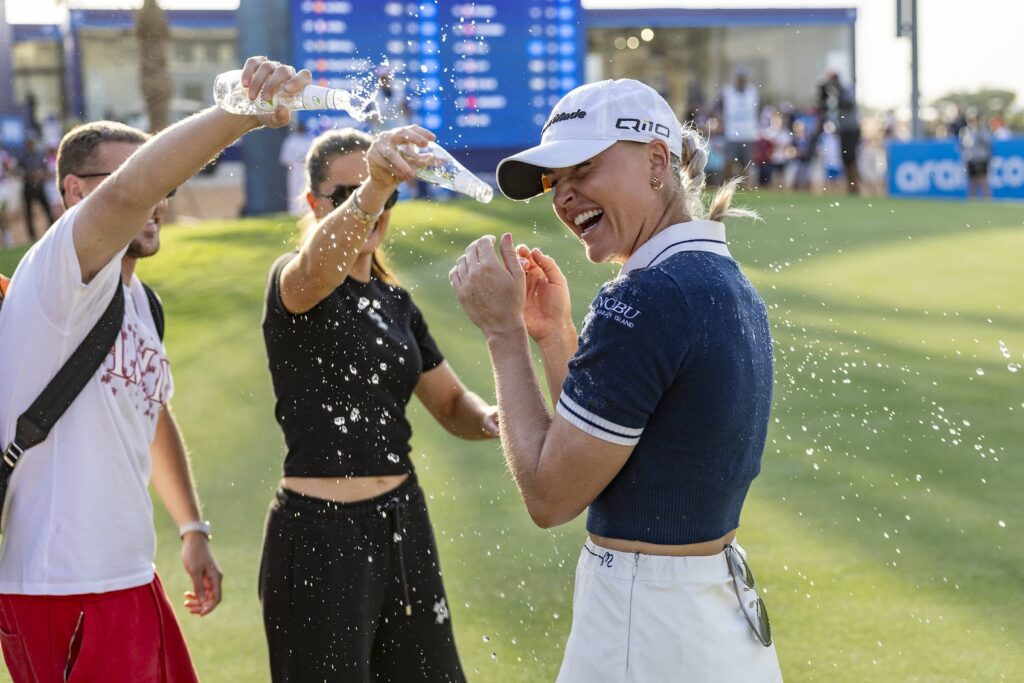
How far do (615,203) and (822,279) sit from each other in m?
9.95

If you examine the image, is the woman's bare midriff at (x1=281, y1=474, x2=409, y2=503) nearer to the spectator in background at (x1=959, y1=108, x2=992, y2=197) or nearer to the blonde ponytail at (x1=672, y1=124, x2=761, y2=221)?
the blonde ponytail at (x1=672, y1=124, x2=761, y2=221)

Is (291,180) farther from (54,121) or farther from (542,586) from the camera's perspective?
(542,586)

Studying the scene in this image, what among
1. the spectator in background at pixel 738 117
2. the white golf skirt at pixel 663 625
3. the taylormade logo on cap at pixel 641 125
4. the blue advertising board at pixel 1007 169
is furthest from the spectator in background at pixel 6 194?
the blue advertising board at pixel 1007 169

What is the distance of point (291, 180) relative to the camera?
20688 mm

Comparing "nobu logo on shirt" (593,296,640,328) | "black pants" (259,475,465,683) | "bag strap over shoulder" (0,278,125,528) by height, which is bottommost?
"black pants" (259,475,465,683)

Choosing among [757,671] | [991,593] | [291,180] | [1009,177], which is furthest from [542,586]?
[1009,177]

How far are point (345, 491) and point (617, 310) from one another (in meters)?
1.41

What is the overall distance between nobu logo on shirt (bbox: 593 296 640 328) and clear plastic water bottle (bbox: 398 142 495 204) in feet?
1.60

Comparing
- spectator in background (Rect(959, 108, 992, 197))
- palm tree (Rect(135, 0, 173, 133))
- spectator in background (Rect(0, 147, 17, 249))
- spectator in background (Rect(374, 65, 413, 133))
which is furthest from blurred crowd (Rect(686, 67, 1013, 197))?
spectator in background (Rect(374, 65, 413, 133))

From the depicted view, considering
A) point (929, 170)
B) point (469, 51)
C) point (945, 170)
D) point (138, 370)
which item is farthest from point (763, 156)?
point (138, 370)

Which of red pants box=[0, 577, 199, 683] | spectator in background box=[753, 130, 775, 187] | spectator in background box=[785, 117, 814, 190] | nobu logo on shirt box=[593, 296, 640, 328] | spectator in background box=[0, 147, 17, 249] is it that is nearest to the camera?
nobu logo on shirt box=[593, 296, 640, 328]

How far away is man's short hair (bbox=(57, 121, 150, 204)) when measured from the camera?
3062 mm

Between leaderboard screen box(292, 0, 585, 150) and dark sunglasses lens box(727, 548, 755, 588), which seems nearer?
dark sunglasses lens box(727, 548, 755, 588)

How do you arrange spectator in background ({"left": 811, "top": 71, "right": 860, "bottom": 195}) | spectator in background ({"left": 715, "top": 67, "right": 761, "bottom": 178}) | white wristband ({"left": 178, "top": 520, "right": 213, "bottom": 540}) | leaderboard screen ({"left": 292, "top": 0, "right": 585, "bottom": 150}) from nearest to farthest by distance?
white wristband ({"left": 178, "top": 520, "right": 213, "bottom": 540}) → leaderboard screen ({"left": 292, "top": 0, "right": 585, "bottom": 150}) → spectator in background ({"left": 811, "top": 71, "right": 860, "bottom": 195}) → spectator in background ({"left": 715, "top": 67, "right": 761, "bottom": 178})
